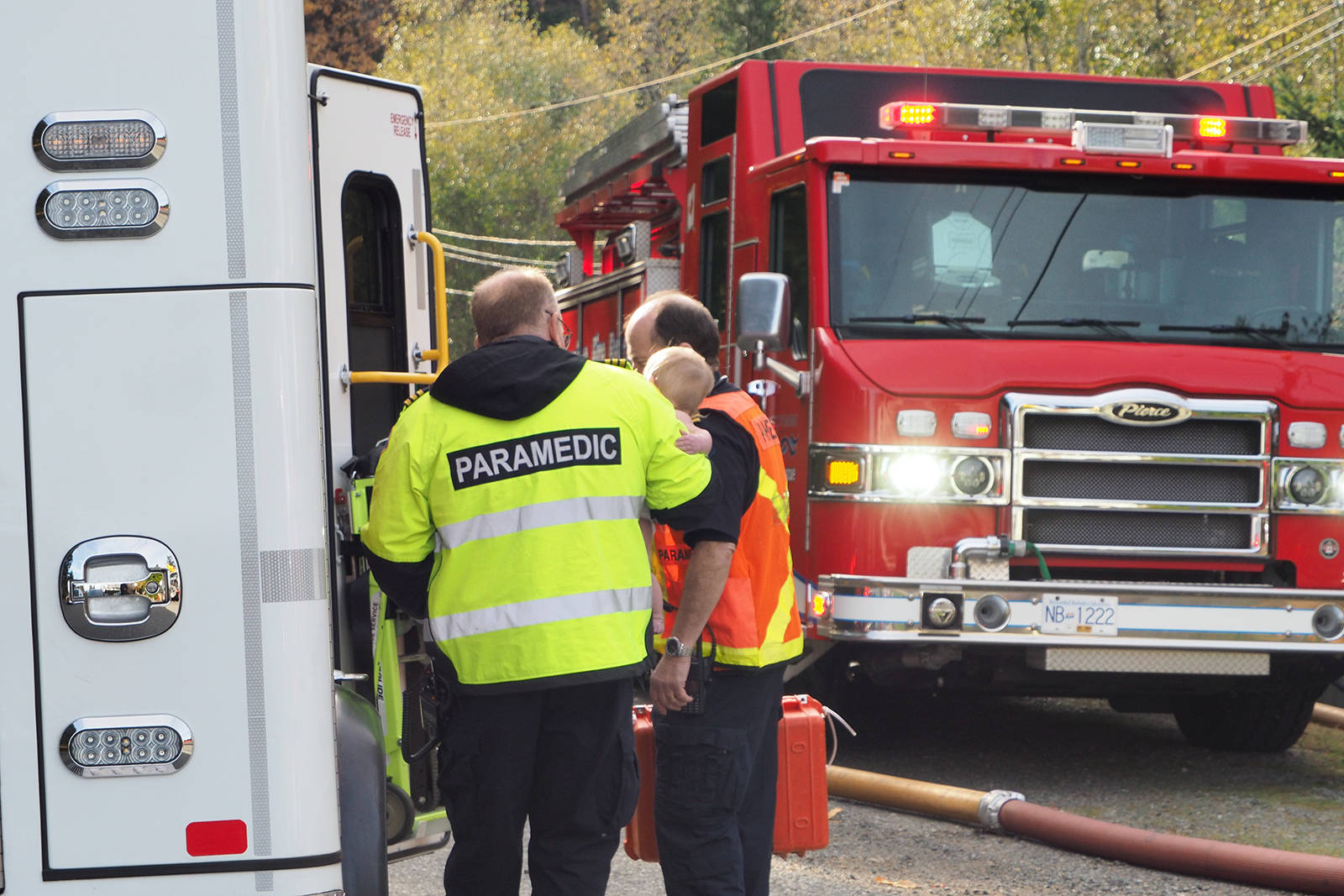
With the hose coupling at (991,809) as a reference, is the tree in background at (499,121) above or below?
above

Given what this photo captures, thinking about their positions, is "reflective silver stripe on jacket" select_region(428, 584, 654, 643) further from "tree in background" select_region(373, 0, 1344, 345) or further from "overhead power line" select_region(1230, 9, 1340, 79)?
"overhead power line" select_region(1230, 9, 1340, 79)

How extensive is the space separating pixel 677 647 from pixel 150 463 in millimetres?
1696

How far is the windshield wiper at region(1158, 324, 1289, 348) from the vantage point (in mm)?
7410

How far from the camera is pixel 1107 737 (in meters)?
8.78

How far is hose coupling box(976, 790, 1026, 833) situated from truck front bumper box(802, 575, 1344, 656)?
29.1 inches

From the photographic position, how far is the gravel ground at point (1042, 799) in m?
5.74

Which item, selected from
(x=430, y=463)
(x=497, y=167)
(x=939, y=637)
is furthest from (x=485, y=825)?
(x=497, y=167)

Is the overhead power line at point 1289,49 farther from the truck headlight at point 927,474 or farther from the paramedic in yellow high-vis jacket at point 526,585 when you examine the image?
the paramedic in yellow high-vis jacket at point 526,585

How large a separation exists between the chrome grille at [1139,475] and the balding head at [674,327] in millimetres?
2846

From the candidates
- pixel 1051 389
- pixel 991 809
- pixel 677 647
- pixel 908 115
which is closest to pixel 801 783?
pixel 677 647

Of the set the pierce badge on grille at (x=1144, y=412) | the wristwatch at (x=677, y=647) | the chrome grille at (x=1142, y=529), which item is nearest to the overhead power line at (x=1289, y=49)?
the chrome grille at (x=1142, y=529)

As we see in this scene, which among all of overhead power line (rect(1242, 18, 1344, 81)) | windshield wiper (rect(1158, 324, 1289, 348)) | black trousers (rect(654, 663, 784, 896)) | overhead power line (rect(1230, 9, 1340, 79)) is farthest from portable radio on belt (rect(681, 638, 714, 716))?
overhead power line (rect(1242, 18, 1344, 81))

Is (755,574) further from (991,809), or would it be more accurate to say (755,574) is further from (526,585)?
(991,809)

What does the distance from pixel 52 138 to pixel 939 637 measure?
4.86 meters
